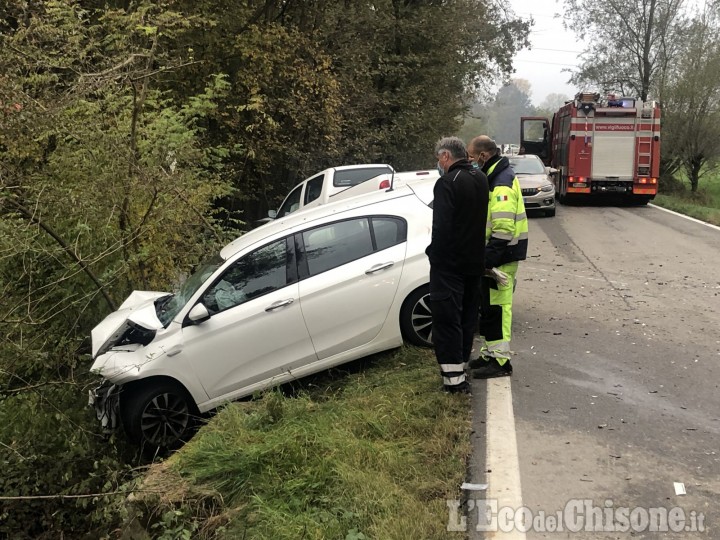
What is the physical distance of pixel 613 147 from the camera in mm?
17391

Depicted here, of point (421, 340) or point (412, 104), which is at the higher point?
point (412, 104)

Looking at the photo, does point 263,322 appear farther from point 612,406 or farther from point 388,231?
point 612,406

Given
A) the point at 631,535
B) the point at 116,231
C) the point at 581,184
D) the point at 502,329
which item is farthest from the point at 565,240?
the point at 631,535

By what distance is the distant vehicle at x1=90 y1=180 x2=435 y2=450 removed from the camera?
199 inches

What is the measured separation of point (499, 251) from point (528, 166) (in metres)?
12.4

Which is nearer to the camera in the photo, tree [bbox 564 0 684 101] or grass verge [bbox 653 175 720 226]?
grass verge [bbox 653 175 720 226]

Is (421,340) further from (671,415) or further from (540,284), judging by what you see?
(540,284)

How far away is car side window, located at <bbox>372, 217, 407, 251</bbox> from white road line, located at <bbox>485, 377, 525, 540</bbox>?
1.54 m

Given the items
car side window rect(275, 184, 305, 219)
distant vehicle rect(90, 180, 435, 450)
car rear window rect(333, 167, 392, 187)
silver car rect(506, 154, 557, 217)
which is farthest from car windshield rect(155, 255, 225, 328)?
silver car rect(506, 154, 557, 217)

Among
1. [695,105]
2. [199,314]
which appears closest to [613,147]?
[695,105]

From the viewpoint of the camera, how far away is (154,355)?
16.4 feet

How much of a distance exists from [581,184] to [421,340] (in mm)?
13714

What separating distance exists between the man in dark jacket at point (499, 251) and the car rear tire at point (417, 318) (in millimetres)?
665

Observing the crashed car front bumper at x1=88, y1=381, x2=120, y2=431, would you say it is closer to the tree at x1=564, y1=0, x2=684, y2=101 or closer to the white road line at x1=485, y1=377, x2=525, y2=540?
the white road line at x1=485, y1=377, x2=525, y2=540
